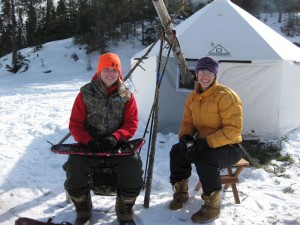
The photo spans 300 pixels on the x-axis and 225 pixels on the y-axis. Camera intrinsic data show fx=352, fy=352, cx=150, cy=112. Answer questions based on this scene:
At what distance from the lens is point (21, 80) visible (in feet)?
52.6

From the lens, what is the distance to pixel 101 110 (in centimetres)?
299

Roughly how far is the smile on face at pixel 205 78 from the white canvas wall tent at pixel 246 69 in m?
2.92

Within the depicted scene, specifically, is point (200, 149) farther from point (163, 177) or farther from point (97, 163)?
point (163, 177)

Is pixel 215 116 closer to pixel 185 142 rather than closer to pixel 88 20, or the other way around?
pixel 185 142

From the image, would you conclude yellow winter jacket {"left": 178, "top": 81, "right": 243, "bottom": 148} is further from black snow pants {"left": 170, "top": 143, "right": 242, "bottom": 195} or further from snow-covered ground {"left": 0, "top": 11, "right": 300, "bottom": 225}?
snow-covered ground {"left": 0, "top": 11, "right": 300, "bottom": 225}

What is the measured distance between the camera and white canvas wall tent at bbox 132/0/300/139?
5.86 meters

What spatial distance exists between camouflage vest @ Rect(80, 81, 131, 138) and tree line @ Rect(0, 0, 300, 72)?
12908 millimetres

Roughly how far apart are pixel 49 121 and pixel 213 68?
15.1 feet

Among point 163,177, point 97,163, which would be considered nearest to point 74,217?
point 97,163

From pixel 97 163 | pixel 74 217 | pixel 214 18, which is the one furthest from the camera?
pixel 214 18

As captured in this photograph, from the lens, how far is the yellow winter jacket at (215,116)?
3.00 metres

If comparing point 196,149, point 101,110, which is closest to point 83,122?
point 101,110

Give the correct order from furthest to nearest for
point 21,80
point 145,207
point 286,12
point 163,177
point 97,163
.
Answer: point 286,12
point 21,80
point 163,177
point 145,207
point 97,163

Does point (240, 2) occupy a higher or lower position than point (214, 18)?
higher
